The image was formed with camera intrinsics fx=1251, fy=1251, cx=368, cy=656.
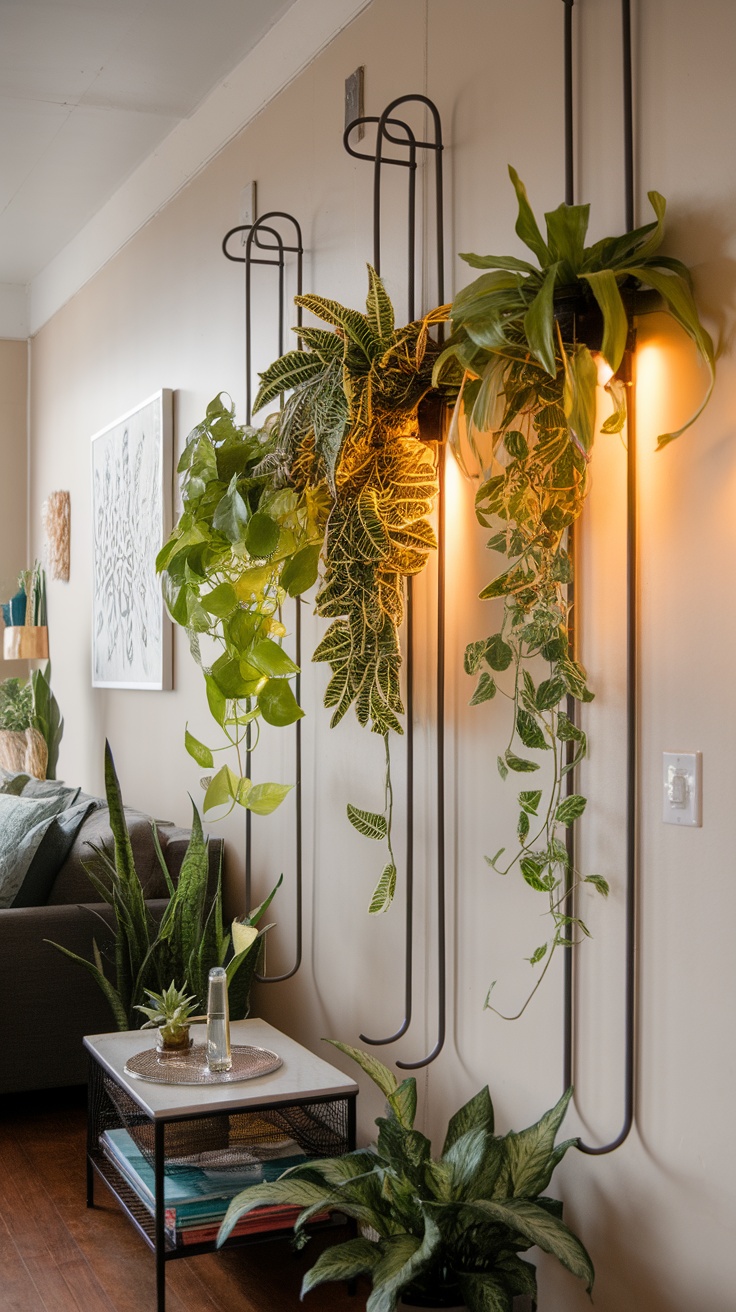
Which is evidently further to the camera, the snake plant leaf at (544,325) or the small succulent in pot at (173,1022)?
the small succulent in pot at (173,1022)

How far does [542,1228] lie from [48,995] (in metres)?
1.86

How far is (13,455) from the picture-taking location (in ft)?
21.0

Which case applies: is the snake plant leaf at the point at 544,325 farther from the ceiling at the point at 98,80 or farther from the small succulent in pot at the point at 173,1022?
the ceiling at the point at 98,80

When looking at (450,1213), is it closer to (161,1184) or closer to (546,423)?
(161,1184)

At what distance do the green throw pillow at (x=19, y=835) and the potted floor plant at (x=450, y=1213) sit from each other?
1558 millimetres

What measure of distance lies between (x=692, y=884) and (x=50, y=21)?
9.77 ft

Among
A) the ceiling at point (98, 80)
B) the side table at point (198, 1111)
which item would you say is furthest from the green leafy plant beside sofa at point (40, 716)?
the side table at point (198, 1111)

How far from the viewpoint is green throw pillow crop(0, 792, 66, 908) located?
3.48 meters

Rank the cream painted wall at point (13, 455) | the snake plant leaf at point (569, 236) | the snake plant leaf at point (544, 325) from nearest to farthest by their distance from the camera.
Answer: the snake plant leaf at point (544, 325)
the snake plant leaf at point (569, 236)
the cream painted wall at point (13, 455)

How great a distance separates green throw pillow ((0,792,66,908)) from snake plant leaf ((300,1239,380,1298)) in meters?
1.76

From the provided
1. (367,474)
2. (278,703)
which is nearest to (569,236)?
(367,474)

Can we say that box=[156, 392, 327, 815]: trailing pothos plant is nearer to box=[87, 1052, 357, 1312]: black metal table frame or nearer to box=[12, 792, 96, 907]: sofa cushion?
box=[87, 1052, 357, 1312]: black metal table frame

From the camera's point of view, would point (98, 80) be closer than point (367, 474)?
No

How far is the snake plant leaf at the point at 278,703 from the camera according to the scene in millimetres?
2727
